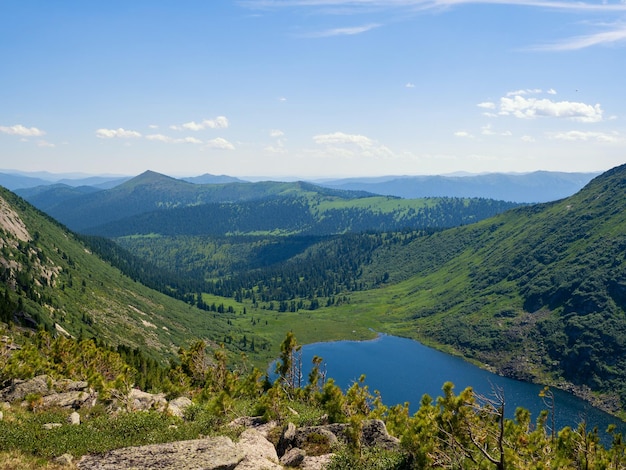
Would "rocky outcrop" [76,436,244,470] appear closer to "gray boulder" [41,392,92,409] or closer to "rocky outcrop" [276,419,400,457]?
"rocky outcrop" [276,419,400,457]

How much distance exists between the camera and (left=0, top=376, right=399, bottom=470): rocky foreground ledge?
95.3 ft

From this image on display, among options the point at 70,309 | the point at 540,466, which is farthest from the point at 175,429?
the point at 70,309

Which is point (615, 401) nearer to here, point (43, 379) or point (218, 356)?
point (218, 356)

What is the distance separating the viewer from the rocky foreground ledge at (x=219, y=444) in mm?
29047

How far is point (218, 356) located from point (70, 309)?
111308 millimetres

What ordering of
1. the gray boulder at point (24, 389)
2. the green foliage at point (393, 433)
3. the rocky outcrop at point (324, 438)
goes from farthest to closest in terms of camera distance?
the gray boulder at point (24, 389), the rocky outcrop at point (324, 438), the green foliage at point (393, 433)

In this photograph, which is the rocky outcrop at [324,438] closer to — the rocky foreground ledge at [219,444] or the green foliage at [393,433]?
the rocky foreground ledge at [219,444]

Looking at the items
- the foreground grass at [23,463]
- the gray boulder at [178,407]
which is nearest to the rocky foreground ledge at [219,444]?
the gray boulder at [178,407]

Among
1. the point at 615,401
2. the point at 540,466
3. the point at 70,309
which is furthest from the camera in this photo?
the point at 615,401

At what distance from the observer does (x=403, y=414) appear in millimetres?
54500

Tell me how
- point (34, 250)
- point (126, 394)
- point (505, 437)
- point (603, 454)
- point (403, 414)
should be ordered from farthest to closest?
point (34, 250), point (403, 414), point (126, 394), point (505, 437), point (603, 454)

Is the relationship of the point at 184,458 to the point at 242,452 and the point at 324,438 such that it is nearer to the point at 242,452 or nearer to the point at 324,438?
the point at 242,452

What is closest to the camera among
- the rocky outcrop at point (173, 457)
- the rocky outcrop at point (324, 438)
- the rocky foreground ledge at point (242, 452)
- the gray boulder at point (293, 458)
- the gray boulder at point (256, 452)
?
the rocky outcrop at point (173, 457)

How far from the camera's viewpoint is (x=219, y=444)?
31.4 m
